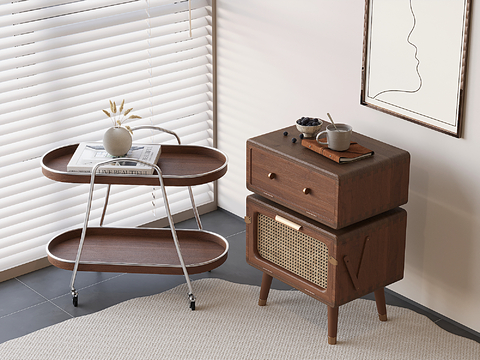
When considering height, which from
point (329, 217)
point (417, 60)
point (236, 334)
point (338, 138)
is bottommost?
point (236, 334)

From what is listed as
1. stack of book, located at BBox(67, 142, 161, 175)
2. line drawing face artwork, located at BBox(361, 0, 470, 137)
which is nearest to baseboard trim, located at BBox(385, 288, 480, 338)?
line drawing face artwork, located at BBox(361, 0, 470, 137)

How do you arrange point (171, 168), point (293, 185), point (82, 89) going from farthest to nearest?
point (82, 89) → point (171, 168) → point (293, 185)

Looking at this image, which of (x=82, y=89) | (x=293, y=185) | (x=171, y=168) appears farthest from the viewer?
(x=82, y=89)

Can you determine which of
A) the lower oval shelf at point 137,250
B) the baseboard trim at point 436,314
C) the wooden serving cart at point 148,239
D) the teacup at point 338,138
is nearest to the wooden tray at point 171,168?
the wooden serving cart at point 148,239

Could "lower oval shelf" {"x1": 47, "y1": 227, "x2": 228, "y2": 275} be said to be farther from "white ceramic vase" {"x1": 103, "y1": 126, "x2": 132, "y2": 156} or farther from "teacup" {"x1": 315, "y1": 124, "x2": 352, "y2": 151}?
"teacup" {"x1": 315, "y1": 124, "x2": 352, "y2": 151}

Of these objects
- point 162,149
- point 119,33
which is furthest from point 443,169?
point 119,33

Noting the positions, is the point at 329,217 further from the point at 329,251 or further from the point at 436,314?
the point at 436,314

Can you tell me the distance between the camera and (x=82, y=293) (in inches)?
123

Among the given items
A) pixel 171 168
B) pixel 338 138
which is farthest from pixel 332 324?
pixel 171 168

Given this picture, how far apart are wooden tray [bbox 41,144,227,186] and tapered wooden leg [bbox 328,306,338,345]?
27.7 inches

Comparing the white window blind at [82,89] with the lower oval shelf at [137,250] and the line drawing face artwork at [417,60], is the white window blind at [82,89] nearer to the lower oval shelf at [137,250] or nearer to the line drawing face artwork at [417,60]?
the lower oval shelf at [137,250]

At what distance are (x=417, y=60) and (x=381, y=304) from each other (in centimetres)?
99

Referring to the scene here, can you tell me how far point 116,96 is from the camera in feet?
11.1

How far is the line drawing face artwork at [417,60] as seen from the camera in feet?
8.33
